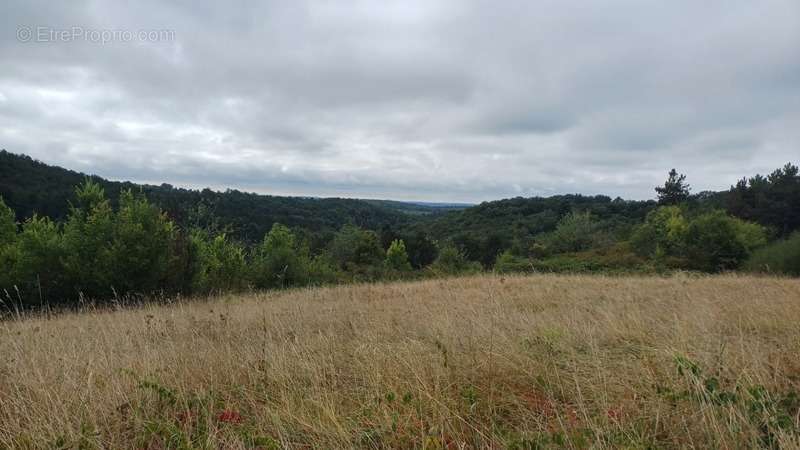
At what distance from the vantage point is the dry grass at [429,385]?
2287 millimetres

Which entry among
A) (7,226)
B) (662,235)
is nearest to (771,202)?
(662,235)

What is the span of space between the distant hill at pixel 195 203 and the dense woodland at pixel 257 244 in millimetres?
270

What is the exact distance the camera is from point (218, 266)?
16.3 meters

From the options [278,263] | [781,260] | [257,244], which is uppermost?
[781,260]

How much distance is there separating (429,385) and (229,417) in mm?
1282

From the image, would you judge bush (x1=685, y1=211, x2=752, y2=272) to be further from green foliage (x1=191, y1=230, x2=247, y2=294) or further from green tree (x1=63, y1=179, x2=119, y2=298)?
green tree (x1=63, y1=179, x2=119, y2=298)

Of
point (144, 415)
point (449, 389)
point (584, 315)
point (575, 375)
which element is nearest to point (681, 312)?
point (584, 315)

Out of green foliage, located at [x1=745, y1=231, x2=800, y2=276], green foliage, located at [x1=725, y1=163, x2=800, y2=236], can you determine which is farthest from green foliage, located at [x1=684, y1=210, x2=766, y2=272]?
green foliage, located at [x1=725, y1=163, x2=800, y2=236]

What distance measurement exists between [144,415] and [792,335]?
17.0 ft

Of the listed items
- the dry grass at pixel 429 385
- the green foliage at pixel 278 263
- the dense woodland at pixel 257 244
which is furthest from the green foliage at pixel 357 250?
the dry grass at pixel 429 385

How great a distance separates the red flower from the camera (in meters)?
2.65

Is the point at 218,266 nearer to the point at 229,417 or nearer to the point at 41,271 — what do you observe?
the point at 41,271

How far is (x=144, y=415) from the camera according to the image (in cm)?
271

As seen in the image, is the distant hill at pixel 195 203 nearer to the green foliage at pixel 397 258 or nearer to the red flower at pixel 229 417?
the green foliage at pixel 397 258
